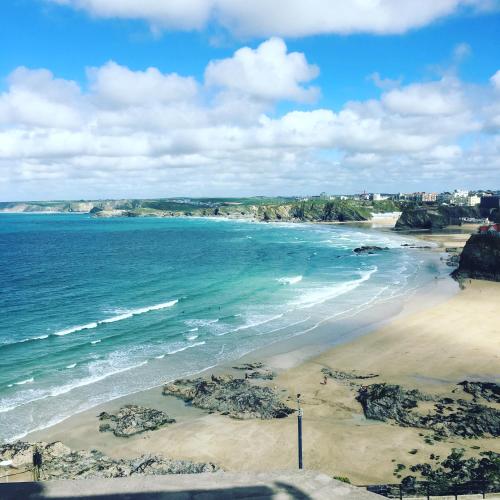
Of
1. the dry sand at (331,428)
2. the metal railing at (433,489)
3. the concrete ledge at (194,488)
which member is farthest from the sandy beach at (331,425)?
the concrete ledge at (194,488)

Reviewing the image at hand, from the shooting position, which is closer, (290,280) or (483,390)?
(483,390)

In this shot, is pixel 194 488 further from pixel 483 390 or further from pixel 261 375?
pixel 483 390

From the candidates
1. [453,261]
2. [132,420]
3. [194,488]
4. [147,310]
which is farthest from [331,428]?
[453,261]

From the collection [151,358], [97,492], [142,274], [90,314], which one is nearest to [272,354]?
[151,358]

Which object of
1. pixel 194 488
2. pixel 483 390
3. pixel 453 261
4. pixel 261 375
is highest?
pixel 194 488

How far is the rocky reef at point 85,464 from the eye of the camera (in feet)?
69.6

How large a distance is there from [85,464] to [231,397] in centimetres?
1018

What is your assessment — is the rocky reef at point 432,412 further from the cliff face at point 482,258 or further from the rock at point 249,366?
the cliff face at point 482,258

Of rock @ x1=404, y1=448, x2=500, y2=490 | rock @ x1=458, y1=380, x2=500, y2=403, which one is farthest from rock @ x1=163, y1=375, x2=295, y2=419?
rock @ x1=458, y1=380, x2=500, y2=403

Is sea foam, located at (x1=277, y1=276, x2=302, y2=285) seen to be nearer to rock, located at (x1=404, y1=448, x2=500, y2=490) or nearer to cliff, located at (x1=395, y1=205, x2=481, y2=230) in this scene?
rock, located at (x1=404, y1=448, x2=500, y2=490)

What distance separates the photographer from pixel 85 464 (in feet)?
73.8

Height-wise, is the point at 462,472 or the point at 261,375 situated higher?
the point at 462,472

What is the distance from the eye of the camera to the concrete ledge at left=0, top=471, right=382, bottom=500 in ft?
28.7

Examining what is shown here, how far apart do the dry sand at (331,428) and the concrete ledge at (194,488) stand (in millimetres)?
13998
